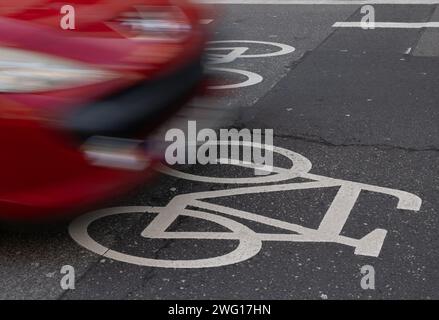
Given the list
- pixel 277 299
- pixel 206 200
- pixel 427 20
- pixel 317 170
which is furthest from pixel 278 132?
pixel 427 20

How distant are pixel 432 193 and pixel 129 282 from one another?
191cm

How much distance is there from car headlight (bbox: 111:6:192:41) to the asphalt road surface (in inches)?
20.6

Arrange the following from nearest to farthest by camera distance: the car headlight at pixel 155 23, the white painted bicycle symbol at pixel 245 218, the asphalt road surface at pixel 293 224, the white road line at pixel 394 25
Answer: the asphalt road surface at pixel 293 224
the white painted bicycle symbol at pixel 245 218
the car headlight at pixel 155 23
the white road line at pixel 394 25

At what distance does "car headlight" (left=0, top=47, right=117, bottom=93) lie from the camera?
9.72 feet

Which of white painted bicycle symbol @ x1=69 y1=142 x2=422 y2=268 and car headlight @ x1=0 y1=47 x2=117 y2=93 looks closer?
car headlight @ x1=0 y1=47 x2=117 y2=93

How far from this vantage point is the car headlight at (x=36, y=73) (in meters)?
2.96

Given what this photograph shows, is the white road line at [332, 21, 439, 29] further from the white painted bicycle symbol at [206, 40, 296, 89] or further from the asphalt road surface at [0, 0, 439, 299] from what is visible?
the asphalt road surface at [0, 0, 439, 299]

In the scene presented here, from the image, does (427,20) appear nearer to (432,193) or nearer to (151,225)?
(432,193)

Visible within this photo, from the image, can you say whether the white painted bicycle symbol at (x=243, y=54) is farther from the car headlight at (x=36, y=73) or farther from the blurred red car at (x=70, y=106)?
the car headlight at (x=36, y=73)

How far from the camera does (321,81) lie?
19.5 ft

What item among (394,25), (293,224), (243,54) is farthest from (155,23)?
(394,25)

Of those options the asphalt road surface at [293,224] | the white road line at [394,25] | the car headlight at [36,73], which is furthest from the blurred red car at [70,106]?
the white road line at [394,25]

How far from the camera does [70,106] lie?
2.97 m

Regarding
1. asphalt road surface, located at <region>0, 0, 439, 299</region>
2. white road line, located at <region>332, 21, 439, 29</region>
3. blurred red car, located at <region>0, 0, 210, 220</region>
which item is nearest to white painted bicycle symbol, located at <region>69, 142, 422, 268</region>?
asphalt road surface, located at <region>0, 0, 439, 299</region>
